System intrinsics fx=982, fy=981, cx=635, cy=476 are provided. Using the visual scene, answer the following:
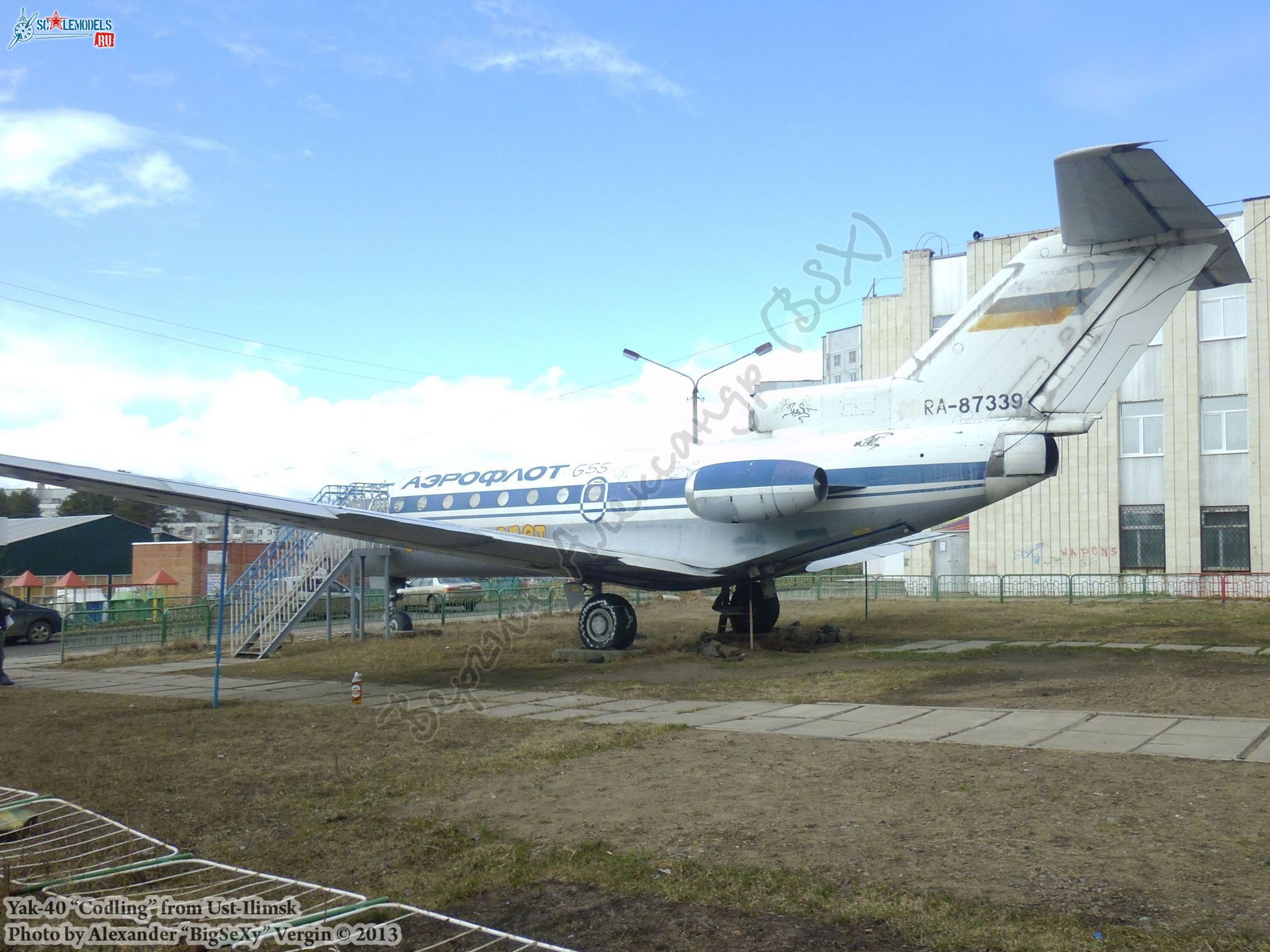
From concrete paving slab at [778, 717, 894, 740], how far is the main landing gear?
955cm

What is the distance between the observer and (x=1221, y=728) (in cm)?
854

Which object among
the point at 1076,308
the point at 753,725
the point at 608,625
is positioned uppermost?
the point at 1076,308

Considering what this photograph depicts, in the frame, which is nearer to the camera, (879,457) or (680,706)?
(680,706)

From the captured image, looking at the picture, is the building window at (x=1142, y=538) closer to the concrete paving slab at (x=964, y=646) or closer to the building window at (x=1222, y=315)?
the building window at (x=1222, y=315)

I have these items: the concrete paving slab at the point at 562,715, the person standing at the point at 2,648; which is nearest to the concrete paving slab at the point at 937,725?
the concrete paving slab at the point at 562,715

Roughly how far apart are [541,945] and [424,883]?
1.25 m

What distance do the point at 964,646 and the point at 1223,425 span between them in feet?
78.4

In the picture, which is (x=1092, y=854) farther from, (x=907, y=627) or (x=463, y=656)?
(x=907, y=627)

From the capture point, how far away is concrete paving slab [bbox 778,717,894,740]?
9.09 metres

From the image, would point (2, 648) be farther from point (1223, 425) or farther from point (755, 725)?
point (1223, 425)

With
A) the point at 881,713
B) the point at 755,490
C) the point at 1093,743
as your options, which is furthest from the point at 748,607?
the point at 1093,743

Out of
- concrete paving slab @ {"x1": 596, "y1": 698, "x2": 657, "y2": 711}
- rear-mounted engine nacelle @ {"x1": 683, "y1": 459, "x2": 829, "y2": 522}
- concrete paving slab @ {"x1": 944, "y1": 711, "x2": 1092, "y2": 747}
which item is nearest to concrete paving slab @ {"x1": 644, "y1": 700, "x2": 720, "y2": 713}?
concrete paving slab @ {"x1": 596, "y1": 698, "x2": 657, "y2": 711}

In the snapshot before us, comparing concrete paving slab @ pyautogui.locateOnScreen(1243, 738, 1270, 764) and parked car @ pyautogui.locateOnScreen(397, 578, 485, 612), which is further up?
concrete paving slab @ pyautogui.locateOnScreen(1243, 738, 1270, 764)

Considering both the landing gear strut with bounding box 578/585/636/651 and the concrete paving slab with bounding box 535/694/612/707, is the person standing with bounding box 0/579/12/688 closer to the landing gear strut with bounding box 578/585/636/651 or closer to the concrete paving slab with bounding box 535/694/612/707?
the landing gear strut with bounding box 578/585/636/651
